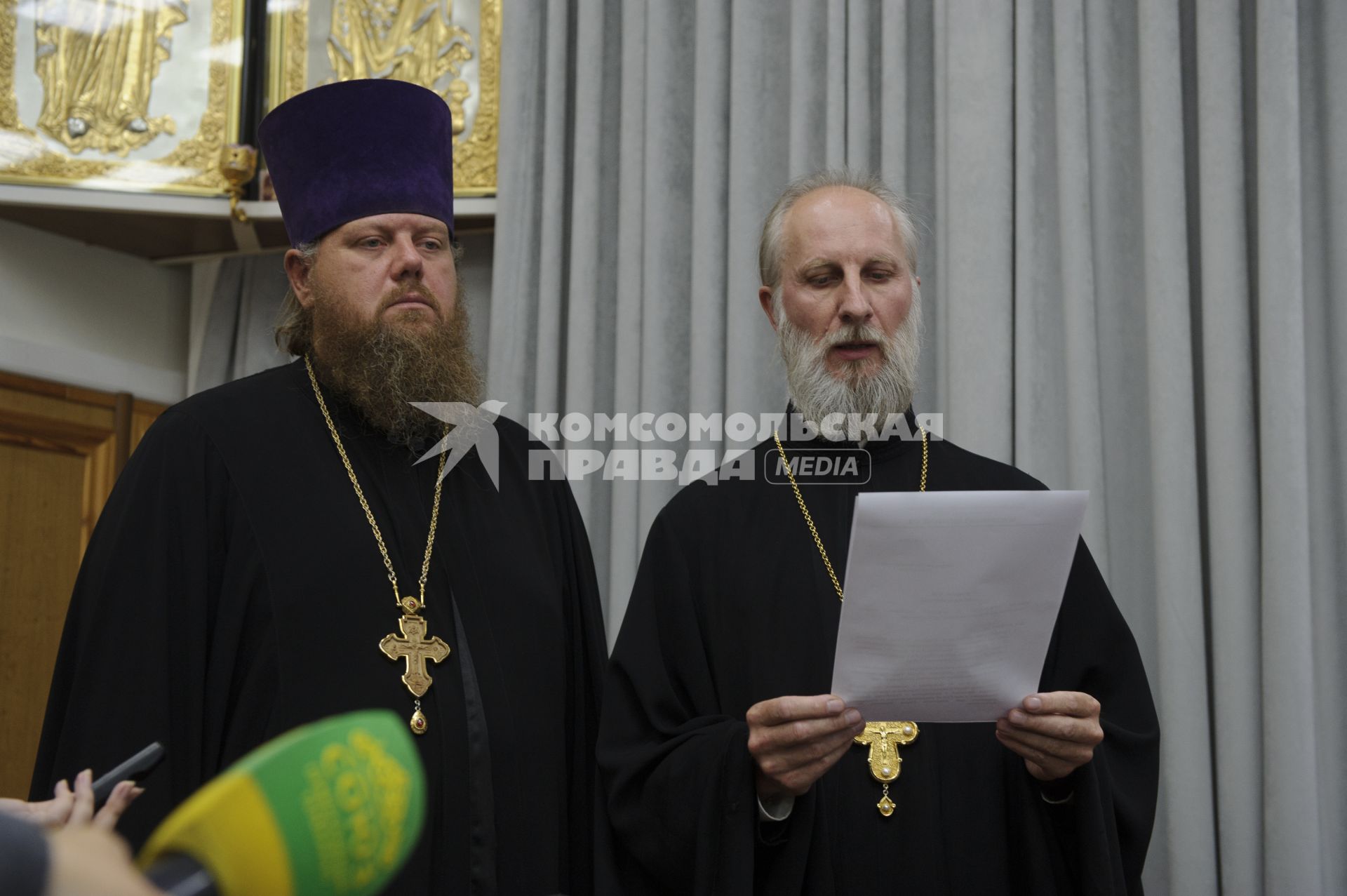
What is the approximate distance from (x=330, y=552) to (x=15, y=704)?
2.51 meters

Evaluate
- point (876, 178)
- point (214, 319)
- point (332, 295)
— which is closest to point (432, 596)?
point (332, 295)

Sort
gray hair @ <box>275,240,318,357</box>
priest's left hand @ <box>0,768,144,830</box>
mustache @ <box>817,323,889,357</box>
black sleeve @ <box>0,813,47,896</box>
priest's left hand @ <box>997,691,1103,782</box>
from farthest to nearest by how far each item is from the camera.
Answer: gray hair @ <box>275,240,318,357</box> < mustache @ <box>817,323,889,357</box> < priest's left hand @ <box>997,691,1103,782</box> < priest's left hand @ <box>0,768,144,830</box> < black sleeve @ <box>0,813,47,896</box>

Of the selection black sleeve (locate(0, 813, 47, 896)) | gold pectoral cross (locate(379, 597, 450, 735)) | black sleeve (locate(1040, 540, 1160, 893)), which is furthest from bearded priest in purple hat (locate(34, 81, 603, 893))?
black sleeve (locate(0, 813, 47, 896))

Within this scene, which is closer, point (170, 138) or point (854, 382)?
point (854, 382)

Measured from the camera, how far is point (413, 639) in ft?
8.03

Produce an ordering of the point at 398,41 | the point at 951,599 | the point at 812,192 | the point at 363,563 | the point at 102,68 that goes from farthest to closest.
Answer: the point at 398,41 < the point at 102,68 < the point at 812,192 < the point at 363,563 < the point at 951,599

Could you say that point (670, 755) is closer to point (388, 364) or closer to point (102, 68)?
point (388, 364)

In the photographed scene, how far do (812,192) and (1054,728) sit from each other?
133cm

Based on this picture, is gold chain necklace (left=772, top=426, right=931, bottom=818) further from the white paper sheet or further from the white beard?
the white beard

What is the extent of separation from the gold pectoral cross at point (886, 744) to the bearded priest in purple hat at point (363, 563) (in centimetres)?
67

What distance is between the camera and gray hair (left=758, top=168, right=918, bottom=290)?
275 cm

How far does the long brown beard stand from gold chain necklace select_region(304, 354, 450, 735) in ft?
0.49

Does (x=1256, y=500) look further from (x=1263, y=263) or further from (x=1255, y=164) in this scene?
(x=1255, y=164)

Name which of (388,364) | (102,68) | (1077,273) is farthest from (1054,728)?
(102,68)
